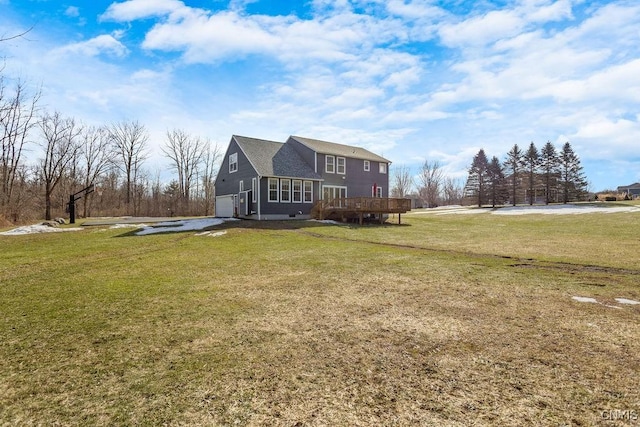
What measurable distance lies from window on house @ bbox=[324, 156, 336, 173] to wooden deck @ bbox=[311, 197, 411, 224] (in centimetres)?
429

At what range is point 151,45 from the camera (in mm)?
12031

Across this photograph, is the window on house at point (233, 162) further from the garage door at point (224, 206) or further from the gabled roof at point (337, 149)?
the gabled roof at point (337, 149)

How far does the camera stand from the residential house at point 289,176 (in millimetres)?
24219

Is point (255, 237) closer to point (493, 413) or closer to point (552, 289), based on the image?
point (552, 289)

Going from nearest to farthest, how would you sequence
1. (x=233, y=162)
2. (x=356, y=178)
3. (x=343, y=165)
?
(x=233, y=162) < (x=343, y=165) < (x=356, y=178)

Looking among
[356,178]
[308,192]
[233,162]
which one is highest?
[233,162]

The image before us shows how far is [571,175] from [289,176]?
39649mm

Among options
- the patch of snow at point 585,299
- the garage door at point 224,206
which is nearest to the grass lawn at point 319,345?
the patch of snow at point 585,299

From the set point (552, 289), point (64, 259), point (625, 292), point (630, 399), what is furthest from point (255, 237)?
point (630, 399)

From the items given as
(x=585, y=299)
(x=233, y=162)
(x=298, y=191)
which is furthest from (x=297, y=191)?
(x=585, y=299)

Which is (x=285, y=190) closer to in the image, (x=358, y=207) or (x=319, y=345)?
(x=358, y=207)

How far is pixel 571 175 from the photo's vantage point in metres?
42.3

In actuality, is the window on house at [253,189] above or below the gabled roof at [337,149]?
below

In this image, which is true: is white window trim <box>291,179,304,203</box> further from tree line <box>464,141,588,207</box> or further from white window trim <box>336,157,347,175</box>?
tree line <box>464,141,588,207</box>
